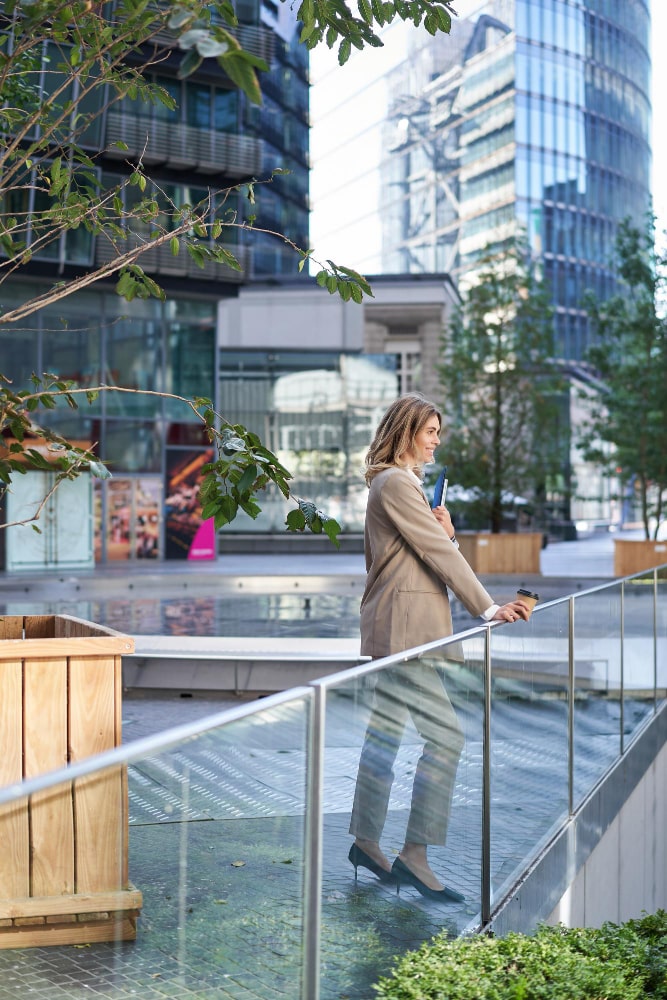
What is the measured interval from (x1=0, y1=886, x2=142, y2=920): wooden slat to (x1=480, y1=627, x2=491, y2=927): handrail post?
1.66 meters

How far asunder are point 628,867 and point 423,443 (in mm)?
5240

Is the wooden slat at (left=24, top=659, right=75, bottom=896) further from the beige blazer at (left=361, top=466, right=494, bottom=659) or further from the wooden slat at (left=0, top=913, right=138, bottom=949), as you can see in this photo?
the beige blazer at (left=361, top=466, right=494, bottom=659)

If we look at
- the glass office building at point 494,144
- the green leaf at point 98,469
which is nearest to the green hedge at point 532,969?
the green leaf at point 98,469

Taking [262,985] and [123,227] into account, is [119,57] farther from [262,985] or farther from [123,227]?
[262,985]

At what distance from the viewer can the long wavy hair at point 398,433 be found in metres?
4.80

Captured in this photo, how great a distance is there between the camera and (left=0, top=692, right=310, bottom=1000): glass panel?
99.9 inches

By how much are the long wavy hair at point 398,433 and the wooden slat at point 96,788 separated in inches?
53.1

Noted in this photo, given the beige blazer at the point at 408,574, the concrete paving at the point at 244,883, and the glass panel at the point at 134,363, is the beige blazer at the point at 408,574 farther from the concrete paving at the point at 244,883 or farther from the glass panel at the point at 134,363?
the glass panel at the point at 134,363

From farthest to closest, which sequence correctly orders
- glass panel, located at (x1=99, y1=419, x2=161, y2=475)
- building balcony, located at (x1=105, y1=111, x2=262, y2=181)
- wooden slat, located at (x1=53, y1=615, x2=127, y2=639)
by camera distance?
glass panel, located at (x1=99, y1=419, x2=161, y2=475) → building balcony, located at (x1=105, y1=111, x2=262, y2=181) → wooden slat, located at (x1=53, y1=615, x2=127, y2=639)

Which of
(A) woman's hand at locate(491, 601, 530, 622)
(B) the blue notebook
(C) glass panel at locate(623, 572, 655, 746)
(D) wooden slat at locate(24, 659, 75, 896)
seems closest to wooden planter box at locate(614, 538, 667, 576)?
(C) glass panel at locate(623, 572, 655, 746)

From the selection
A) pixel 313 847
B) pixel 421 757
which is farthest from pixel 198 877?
pixel 421 757

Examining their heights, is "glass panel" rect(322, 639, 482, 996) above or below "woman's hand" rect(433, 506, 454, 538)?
below

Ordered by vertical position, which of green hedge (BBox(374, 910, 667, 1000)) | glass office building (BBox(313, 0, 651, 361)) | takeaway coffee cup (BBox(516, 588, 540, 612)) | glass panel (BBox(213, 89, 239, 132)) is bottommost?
green hedge (BBox(374, 910, 667, 1000))

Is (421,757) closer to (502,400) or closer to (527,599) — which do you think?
(527,599)
